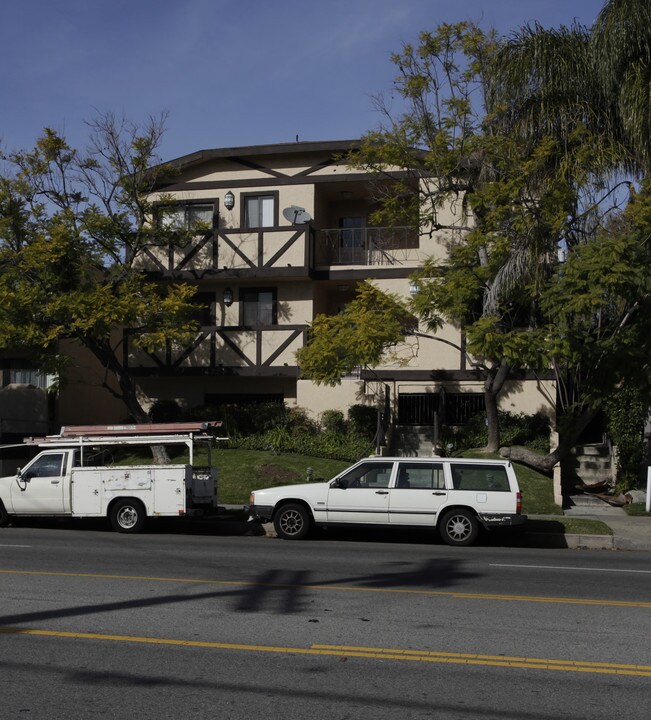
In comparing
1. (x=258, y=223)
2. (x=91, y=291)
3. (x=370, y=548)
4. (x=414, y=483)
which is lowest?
(x=370, y=548)

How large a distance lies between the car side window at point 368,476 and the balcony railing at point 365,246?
39.1ft

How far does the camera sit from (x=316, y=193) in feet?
89.2

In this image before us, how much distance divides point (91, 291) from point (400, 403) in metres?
9.61

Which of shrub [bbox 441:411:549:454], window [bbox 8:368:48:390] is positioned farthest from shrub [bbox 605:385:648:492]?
window [bbox 8:368:48:390]

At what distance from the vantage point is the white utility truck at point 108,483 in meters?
16.2

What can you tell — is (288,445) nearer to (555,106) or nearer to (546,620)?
(555,106)

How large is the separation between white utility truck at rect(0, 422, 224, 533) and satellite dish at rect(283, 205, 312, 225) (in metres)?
10.7

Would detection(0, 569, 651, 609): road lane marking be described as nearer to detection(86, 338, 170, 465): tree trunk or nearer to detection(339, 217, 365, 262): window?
detection(86, 338, 170, 465): tree trunk

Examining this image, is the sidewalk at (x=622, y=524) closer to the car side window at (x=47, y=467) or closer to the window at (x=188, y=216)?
the car side window at (x=47, y=467)

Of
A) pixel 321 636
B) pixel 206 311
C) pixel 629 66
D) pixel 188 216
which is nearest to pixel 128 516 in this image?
pixel 321 636

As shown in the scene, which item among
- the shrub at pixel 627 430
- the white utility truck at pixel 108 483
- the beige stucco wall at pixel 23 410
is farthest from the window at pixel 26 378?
the shrub at pixel 627 430

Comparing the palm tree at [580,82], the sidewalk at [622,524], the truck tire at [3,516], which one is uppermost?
the palm tree at [580,82]

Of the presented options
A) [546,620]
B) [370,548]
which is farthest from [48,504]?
[546,620]

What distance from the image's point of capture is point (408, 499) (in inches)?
587
